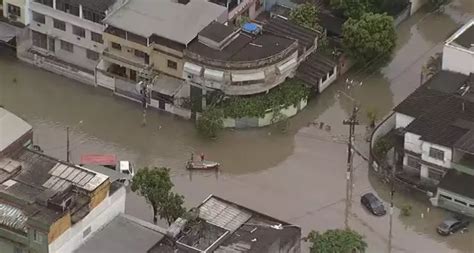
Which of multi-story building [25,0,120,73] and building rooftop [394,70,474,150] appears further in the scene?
multi-story building [25,0,120,73]

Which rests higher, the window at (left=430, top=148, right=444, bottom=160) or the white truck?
the window at (left=430, top=148, right=444, bottom=160)

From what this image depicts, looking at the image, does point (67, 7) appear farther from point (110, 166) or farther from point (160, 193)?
point (160, 193)

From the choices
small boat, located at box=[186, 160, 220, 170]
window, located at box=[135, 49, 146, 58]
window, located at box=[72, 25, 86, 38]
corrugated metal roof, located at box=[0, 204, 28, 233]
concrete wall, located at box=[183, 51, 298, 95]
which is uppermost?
window, located at box=[72, 25, 86, 38]

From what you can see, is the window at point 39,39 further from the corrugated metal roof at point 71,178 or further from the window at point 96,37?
the corrugated metal roof at point 71,178

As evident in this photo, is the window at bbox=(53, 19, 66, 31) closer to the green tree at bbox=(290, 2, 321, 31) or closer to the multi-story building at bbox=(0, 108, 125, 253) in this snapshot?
the green tree at bbox=(290, 2, 321, 31)

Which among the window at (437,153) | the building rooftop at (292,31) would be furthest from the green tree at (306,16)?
the window at (437,153)

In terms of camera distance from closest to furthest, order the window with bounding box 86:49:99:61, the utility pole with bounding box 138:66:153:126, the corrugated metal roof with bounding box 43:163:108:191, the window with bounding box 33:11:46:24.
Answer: the corrugated metal roof with bounding box 43:163:108:191 → the utility pole with bounding box 138:66:153:126 → the window with bounding box 86:49:99:61 → the window with bounding box 33:11:46:24

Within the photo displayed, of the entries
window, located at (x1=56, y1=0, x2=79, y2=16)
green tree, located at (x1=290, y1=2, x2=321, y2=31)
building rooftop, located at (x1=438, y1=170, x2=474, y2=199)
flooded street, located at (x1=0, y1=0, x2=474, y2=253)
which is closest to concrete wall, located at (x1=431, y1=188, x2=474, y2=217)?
building rooftop, located at (x1=438, y1=170, x2=474, y2=199)
